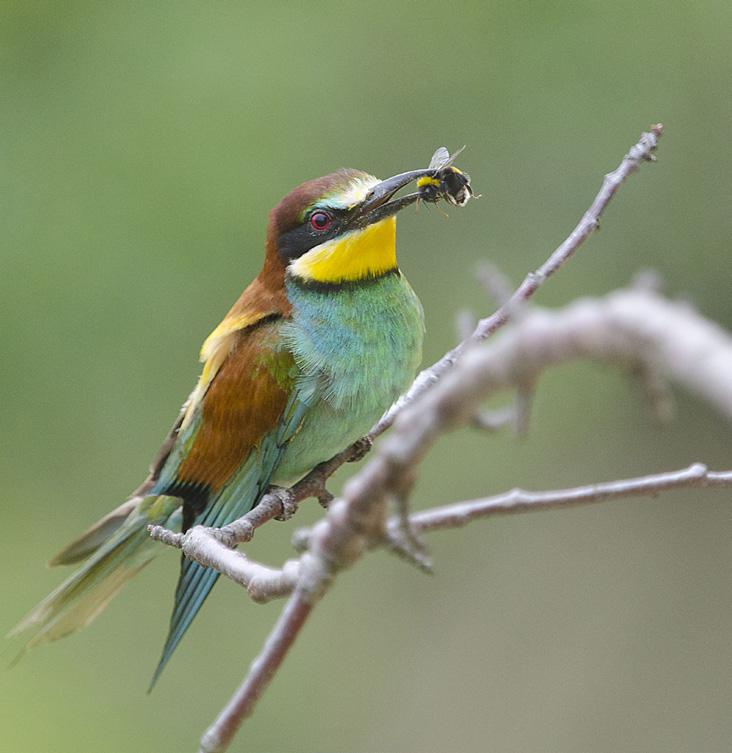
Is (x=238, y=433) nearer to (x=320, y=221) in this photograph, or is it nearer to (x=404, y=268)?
(x=320, y=221)

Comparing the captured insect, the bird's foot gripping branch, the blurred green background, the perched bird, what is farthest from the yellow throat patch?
the blurred green background

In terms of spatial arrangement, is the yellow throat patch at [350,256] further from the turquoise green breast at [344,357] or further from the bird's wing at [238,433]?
the bird's wing at [238,433]

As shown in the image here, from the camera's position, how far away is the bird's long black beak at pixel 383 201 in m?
2.31

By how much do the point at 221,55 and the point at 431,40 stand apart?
2.53 ft

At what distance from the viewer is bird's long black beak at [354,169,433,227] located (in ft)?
7.58

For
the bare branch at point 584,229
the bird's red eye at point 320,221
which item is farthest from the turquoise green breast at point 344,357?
the bare branch at point 584,229

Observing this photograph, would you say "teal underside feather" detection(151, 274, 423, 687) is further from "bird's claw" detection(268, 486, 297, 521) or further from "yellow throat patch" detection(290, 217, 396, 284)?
"bird's claw" detection(268, 486, 297, 521)

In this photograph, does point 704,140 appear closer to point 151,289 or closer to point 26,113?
point 151,289

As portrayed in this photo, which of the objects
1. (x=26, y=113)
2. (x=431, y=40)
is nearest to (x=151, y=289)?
(x=26, y=113)

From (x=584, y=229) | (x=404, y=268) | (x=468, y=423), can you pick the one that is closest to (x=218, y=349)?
(x=584, y=229)

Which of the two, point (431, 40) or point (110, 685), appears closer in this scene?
point (110, 685)

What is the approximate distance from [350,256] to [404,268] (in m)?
1.85

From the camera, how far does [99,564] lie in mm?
2432

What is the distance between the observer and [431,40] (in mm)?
4398
